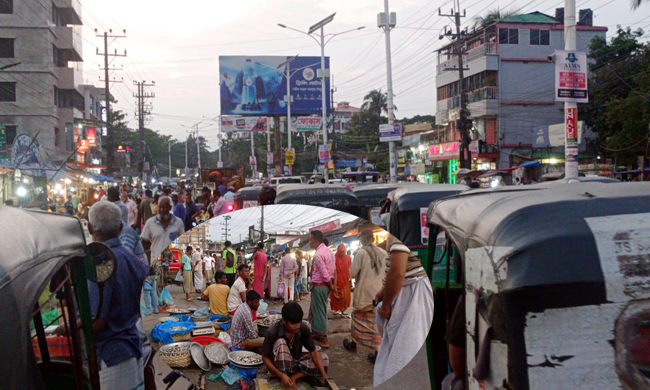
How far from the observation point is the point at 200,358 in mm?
1937

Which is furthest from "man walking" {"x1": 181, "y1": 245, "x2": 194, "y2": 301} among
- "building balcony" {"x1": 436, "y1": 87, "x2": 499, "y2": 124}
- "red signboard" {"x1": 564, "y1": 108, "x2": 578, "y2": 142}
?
"building balcony" {"x1": 436, "y1": 87, "x2": 499, "y2": 124}

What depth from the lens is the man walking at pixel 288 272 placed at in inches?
83.8

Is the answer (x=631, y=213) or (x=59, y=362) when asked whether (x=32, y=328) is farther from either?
(x=631, y=213)

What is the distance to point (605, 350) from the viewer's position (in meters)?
1.60

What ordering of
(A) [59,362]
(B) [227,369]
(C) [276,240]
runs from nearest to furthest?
(A) [59,362] < (B) [227,369] < (C) [276,240]

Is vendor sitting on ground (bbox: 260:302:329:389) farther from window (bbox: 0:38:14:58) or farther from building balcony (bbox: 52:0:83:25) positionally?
building balcony (bbox: 52:0:83:25)

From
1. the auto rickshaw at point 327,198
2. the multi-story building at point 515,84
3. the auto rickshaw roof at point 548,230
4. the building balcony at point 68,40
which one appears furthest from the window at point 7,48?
the auto rickshaw roof at point 548,230

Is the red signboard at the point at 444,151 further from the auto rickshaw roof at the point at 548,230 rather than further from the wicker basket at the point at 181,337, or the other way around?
the wicker basket at the point at 181,337

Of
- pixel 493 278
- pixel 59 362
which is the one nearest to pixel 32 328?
pixel 59 362

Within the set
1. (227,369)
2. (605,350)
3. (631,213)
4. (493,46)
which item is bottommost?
(227,369)

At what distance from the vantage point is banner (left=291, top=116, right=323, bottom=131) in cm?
5469

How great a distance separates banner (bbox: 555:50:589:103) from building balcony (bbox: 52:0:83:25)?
40.8 metres

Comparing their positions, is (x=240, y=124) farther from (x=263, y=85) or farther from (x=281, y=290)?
(x=281, y=290)

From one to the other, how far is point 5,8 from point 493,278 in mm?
42314
